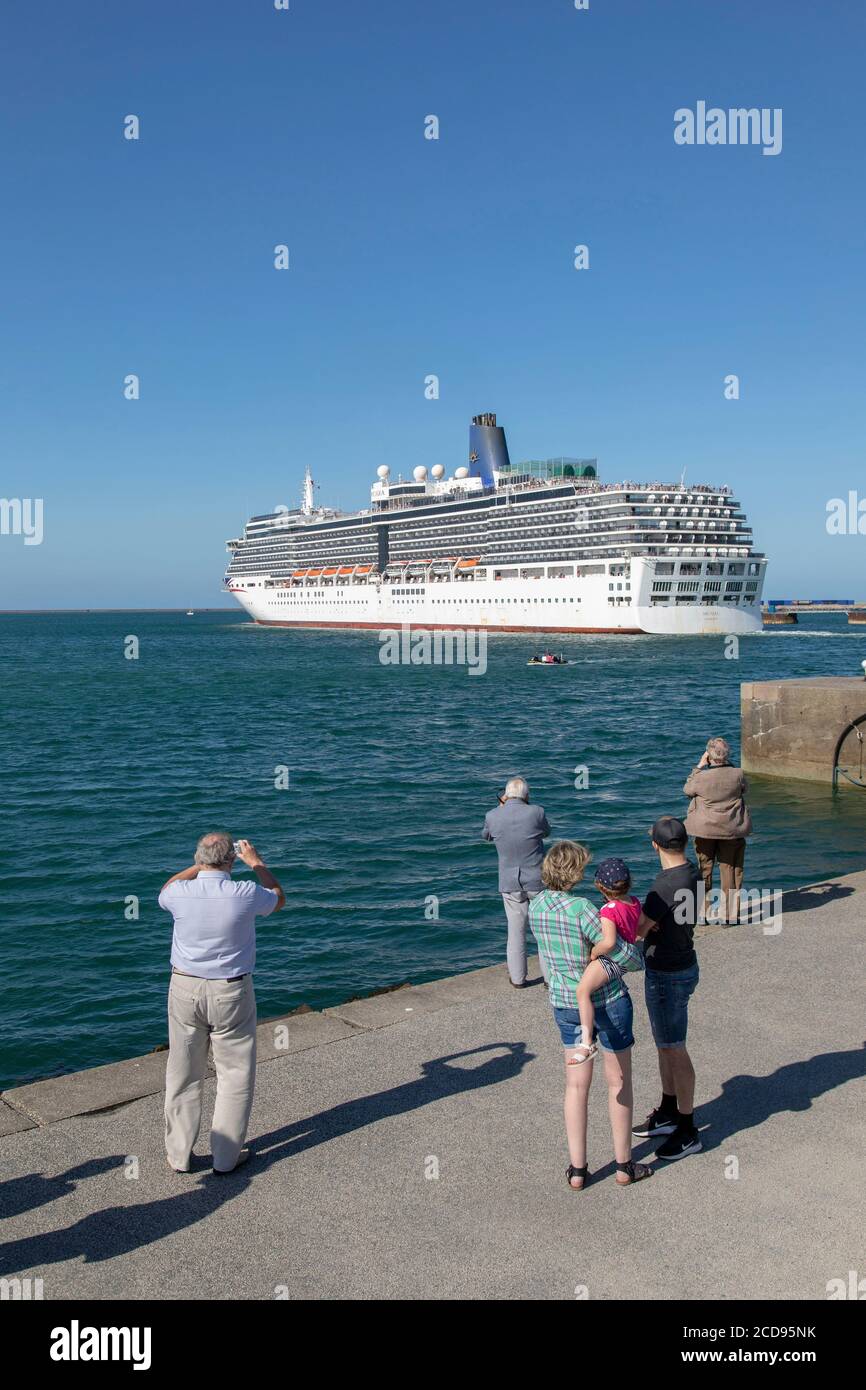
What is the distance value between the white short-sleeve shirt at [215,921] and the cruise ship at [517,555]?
82.5 meters

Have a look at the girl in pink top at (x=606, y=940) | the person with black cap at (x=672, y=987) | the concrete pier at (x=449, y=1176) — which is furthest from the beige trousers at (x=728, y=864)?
the girl in pink top at (x=606, y=940)

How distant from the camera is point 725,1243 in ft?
14.6

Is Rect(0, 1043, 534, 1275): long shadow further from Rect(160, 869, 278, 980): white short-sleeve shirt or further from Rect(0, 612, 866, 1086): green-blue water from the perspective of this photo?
Rect(0, 612, 866, 1086): green-blue water

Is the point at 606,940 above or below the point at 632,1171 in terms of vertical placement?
above

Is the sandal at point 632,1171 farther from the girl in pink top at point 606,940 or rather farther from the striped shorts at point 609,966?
the striped shorts at point 609,966

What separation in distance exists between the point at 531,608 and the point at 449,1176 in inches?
3571

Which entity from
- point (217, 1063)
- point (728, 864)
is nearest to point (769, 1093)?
point (217, 1063)

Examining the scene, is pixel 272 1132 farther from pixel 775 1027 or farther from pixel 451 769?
pixel 451 769

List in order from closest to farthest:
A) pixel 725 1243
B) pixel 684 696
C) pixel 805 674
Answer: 1. pixel 725 1243
2. pixel 684 696
3. pixel 805 674

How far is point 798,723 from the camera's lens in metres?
22.3

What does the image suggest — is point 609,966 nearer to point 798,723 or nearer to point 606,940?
point 606,940

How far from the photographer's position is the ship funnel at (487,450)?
11469 cm

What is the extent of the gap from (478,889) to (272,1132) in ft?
30.6
